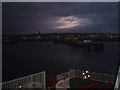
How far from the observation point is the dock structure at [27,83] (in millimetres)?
3428

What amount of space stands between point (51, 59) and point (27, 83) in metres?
14.7

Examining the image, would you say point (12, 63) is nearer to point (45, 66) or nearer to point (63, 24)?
point (45, 66)

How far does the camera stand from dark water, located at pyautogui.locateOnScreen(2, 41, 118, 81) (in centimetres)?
1678

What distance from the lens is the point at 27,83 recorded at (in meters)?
3.90

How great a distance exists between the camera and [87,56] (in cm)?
1923

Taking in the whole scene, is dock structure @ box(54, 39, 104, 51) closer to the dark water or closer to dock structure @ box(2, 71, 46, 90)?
the dark water

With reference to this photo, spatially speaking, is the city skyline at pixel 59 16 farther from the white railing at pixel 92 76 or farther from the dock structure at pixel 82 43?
the white railing at pixel 92 76

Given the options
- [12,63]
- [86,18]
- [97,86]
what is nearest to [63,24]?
[86,18]

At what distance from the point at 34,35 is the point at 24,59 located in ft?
21.9

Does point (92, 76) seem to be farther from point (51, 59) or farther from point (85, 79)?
point (51, 59)

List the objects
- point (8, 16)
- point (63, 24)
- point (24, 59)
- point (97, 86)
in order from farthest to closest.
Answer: point (24, 59)
point (63, 24)
point (8, 16)
point (97, 86)

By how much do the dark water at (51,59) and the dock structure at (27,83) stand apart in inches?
464

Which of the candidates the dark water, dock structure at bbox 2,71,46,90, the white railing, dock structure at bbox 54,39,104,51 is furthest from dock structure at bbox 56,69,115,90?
the dark water

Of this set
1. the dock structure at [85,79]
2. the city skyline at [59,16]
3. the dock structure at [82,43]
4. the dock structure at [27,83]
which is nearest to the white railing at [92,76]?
the dock structure at [85,79]
